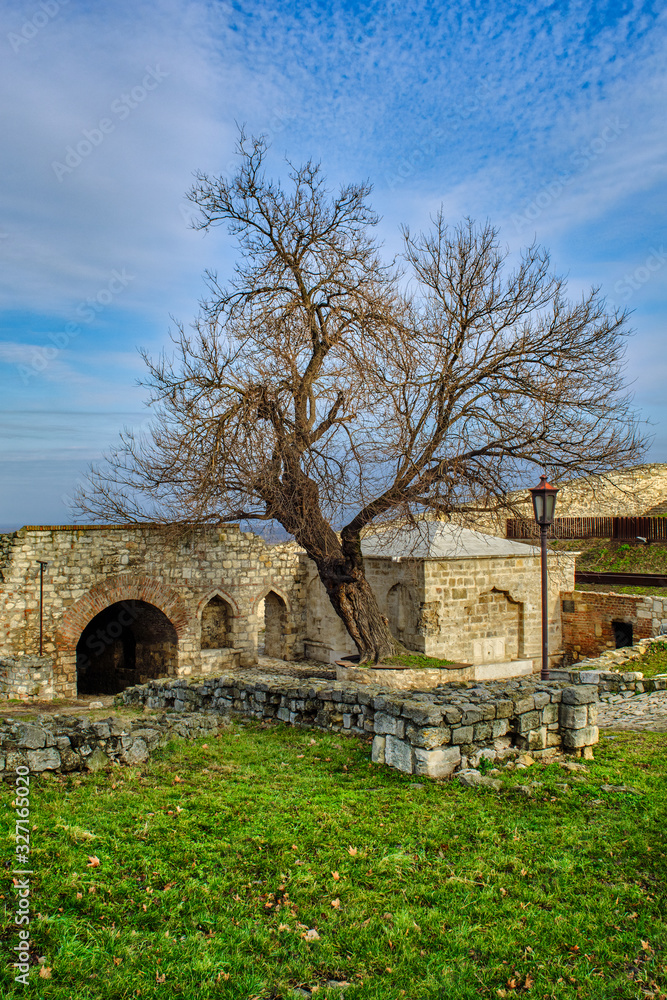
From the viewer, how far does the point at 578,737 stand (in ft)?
21.1

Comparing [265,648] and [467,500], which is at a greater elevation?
[467,500]

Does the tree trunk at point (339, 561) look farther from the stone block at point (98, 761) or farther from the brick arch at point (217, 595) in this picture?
the stone block at point (98, 761)

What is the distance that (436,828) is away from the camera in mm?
4762

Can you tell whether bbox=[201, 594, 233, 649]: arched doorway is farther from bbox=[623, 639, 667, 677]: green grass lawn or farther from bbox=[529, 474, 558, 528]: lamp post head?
bbox=[623, 639, 667, 677]: green grass lawn

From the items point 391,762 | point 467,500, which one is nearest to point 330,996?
point 391,762

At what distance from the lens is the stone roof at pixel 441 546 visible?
14281mm

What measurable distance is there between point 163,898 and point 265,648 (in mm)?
14130

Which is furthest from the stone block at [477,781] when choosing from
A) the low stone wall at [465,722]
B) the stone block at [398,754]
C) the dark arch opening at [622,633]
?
the dark arch opening at [622,633]

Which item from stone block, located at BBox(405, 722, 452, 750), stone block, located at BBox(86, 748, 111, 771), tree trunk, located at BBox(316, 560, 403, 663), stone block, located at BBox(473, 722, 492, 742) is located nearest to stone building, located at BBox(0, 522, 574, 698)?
tree trunk, located at BBox(316, 560, 403, 663)

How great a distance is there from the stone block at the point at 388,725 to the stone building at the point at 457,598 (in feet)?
23.6

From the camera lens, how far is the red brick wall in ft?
49.8

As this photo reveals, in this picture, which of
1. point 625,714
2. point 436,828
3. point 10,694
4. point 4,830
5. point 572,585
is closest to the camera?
point 4,830

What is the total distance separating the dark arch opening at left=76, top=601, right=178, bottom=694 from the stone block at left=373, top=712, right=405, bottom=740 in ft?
30.0

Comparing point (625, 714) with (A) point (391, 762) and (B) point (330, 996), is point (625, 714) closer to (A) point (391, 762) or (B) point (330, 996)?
(A) point (391, 762)
